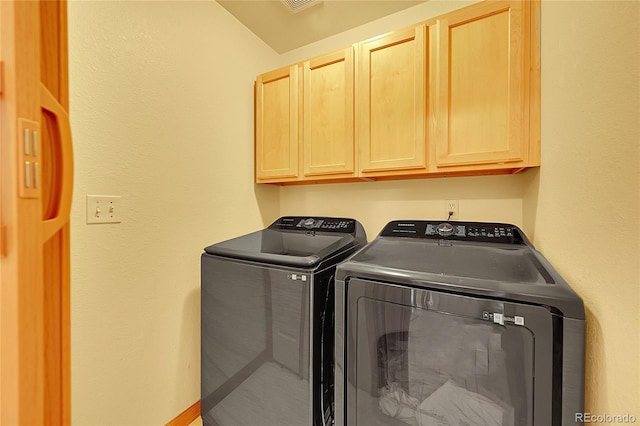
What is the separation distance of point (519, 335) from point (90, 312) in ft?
5.48

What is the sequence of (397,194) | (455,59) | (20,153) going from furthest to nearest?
(397,194), (455,59), (20,153)

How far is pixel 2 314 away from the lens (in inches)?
17.4

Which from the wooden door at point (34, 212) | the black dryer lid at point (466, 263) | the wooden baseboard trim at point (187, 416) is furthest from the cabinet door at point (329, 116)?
the wooden baseboard trim at point (187, 416)

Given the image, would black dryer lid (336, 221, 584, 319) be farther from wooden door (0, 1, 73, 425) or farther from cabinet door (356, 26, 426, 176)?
wooden door (0, 1, 73, 425)

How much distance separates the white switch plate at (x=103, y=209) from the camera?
116 cm

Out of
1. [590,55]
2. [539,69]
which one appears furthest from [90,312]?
[539,69]

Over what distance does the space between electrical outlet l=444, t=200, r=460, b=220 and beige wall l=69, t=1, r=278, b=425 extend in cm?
145

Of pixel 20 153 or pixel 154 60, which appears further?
pixel 154 60

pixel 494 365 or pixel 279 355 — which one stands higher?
pixel 494 365

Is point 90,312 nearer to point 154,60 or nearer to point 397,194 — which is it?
point 154,60

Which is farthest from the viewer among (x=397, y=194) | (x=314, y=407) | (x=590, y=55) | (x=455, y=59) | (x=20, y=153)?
(x=397, y=194)

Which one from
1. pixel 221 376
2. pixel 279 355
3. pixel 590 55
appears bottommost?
pixel 221 376

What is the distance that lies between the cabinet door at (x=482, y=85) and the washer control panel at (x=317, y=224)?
708 mm

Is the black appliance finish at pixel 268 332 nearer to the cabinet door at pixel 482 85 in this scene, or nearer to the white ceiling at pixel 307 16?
the cabinet door at pixel 482 85
